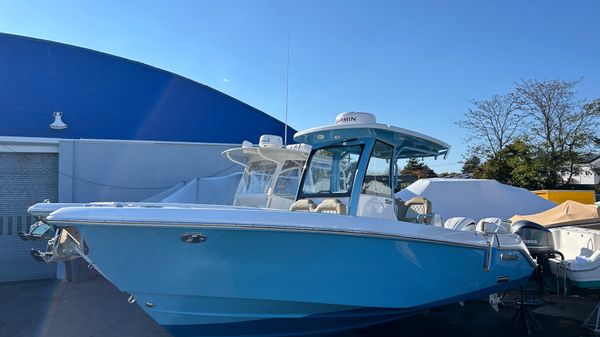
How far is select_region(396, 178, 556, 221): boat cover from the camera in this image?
12.4 m

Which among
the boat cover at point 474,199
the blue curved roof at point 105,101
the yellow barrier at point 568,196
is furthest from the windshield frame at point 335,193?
the yellow barrier at point 568,196

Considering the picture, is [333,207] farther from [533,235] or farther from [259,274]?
[533,235]

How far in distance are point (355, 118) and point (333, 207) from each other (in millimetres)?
1123

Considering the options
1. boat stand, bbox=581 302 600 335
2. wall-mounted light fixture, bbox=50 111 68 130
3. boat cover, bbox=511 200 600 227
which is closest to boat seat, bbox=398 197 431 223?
boat stand, bbox=581 302 600 335

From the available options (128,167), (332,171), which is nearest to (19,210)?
(128,167)

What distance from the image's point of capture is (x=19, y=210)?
948 centimetres

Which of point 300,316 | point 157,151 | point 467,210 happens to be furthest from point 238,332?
point 467,210

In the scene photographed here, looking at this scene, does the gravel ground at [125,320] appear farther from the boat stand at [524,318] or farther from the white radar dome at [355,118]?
the white radar dome at [355,118]

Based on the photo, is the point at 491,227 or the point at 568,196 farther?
the point at 568,196

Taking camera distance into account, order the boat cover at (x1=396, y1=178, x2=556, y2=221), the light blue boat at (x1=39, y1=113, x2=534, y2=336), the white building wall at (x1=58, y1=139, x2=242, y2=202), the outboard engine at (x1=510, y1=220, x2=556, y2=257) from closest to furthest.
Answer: the light blue boat at (x1=39, y1=113, x2=534, y2=336), the outboard engine at (x1=510, y1=220, x2=556, y2=257), the white building wall at (x1=58, y1=139, x2=242, y2=202), the boat cover at (x1=396, y1=178, x2=556, y2=221)

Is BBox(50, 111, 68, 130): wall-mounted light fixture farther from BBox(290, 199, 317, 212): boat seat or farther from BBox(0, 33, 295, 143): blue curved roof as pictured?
BBox(290, 199, 317, 212): boat seat

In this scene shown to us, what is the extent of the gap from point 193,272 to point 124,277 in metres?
0.68

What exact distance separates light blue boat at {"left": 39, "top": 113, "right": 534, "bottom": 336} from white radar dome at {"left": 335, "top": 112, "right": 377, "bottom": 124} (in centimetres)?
100

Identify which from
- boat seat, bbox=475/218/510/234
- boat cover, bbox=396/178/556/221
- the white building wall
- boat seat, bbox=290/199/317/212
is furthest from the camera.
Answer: boat cover, bbox=396/178/556/221
